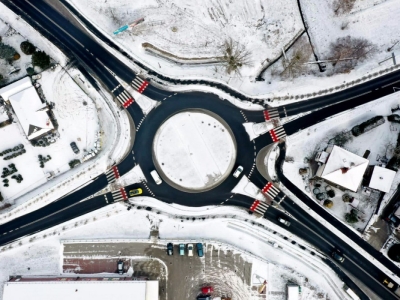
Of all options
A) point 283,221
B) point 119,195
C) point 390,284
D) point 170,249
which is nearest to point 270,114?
point 283,221

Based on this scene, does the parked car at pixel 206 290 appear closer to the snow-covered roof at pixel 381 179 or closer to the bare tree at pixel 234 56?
the snow-covered roof at pixel 381 179

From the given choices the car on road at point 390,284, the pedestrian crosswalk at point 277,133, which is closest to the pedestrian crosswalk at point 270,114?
the pedestrian crosswalk at point 277,133

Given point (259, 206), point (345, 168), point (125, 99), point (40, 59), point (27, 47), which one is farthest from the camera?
point (125, 99)

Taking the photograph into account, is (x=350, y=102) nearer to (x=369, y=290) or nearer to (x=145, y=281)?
(x=369, y=290)

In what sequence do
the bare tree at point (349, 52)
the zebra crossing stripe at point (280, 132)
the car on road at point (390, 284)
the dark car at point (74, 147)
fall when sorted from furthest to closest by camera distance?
1. the bare tree at point (349, 52)
2. the zebra crossing stripe at point (280, 132)
3. the dark car at point (74, 147)
4. the car on road at point (390, 284)

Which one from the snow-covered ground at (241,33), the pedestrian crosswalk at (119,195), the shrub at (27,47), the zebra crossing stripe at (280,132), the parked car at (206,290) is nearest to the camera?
the parked car at (206,290)

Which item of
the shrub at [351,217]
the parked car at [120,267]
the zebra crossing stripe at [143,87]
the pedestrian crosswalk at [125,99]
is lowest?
the parked car at [120,267]

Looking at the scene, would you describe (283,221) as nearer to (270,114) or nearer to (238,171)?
(238,171)
